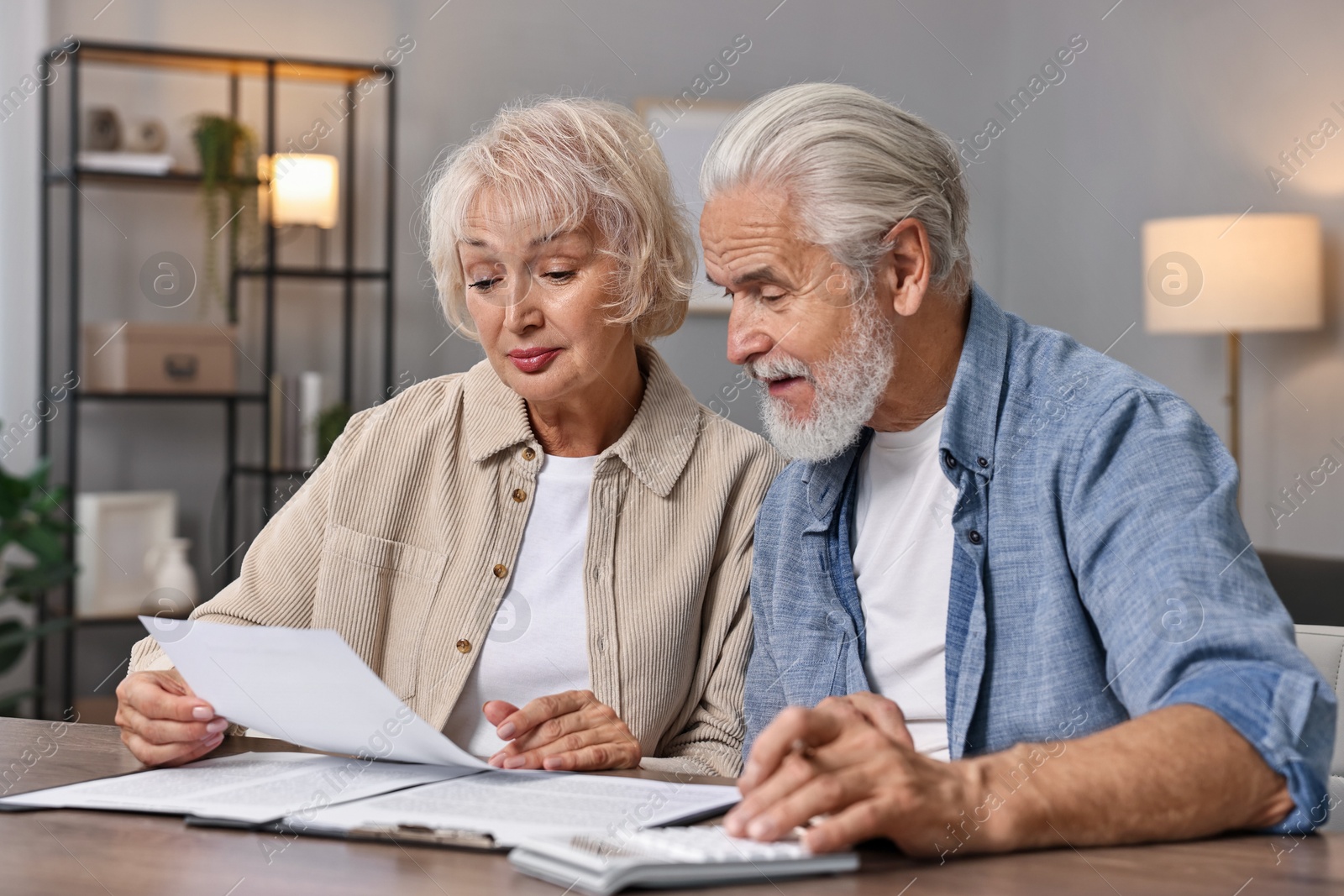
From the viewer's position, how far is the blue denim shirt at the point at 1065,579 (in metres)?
1.03

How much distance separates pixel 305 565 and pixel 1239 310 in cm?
264

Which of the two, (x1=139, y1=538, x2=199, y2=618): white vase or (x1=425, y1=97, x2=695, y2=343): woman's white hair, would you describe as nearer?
(x1=425, y1=97, x2=695, y2=343): woman's white hair

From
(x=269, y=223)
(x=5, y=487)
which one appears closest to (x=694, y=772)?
(x=5, y=487)

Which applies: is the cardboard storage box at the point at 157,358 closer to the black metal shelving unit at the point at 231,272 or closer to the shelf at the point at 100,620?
the black metal shelving unit at the point at 231,272

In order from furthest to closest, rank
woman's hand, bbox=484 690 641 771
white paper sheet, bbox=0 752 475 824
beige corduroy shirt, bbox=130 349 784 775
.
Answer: beige corduroy shirt, bbox=130 349 784 775 < woman's hand, bbox=484 690 641 771 < white paper sheet, bbox=0 752 475 824

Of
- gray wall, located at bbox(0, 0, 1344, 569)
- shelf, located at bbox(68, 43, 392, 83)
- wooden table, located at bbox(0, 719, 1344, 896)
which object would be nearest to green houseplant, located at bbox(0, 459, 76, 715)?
gray wall, located at bbox(0, 0, 1344, 569)

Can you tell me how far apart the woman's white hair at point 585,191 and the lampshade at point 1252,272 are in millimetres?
2086

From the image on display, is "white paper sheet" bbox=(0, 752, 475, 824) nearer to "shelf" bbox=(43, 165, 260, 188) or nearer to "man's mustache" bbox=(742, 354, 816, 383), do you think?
"man's mustache" bbox=(742, 354, 816, 383)

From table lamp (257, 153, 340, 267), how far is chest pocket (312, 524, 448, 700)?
260 centimetres

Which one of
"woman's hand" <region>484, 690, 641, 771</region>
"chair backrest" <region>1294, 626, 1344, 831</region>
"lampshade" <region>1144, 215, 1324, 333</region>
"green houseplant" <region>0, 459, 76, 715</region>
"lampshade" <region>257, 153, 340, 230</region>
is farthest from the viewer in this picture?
"lampshade" <region>257, 153, 340, 230</region>

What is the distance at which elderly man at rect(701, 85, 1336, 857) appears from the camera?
94 centimetres

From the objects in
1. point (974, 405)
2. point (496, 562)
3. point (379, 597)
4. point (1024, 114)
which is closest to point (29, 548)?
point (379, 597)

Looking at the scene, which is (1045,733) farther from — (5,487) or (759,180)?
(5,487)

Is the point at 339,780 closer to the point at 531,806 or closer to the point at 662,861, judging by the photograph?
the point at 531,806
